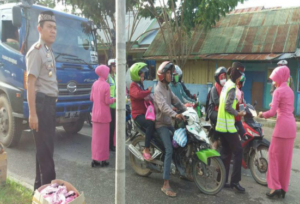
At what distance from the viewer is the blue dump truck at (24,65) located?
17.1 ft

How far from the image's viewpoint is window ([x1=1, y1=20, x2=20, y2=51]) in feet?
17.4

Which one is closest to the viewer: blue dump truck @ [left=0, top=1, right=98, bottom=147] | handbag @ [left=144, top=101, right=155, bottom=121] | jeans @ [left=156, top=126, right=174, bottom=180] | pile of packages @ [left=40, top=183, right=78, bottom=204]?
pile of packages @ [left=40, top=183, right=78, bottom=204]

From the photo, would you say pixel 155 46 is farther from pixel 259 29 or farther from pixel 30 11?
pixel 30 11

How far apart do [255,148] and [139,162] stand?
1837mm

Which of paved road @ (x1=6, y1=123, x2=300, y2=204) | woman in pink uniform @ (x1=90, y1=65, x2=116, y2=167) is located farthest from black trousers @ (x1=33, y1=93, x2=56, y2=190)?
woman in pink uniform @ (x1=90, y1=65, x2=116, y2=167)

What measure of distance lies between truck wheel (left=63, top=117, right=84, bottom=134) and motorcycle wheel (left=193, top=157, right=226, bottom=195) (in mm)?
3929

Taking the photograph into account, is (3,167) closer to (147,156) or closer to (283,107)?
(147,156)

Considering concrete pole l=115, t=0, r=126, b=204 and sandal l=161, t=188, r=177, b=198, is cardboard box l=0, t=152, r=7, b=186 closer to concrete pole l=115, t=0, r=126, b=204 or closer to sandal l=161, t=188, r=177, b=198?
concrete pole l=115, t=0, r=126, b=204

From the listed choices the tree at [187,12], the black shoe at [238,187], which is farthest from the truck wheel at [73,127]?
the tree at [187,12]

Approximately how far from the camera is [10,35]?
545 centimetres

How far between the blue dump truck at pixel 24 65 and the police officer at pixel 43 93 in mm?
2066

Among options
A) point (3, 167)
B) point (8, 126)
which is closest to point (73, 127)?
point (8, 126)

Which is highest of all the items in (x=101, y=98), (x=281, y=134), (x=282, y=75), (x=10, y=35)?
(x=10, y=35)

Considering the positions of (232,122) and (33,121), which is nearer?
(33,121)
